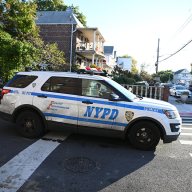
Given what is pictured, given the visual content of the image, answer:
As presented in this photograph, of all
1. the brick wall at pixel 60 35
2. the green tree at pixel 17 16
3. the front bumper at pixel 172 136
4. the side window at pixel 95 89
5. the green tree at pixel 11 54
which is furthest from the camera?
the brick wall at pixel 60 35

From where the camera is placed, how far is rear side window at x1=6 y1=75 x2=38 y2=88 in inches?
278

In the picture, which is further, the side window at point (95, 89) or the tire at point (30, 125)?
the tire at point (30, 125)

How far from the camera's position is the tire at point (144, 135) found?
6332 mm

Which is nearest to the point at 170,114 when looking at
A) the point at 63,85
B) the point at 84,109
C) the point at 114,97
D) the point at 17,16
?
the point at 114,97

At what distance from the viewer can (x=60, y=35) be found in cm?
3089

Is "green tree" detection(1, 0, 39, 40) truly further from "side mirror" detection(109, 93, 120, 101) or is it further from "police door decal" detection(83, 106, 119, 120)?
"side mirror" detection(109, 93, 120, 101)

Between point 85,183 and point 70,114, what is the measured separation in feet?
8.02

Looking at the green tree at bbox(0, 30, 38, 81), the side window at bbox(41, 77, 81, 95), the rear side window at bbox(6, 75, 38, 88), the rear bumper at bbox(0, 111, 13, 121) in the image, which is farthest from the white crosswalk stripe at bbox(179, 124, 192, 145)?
the green tree at bbox(0, 30, 38, 81)

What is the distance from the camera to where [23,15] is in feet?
44.8

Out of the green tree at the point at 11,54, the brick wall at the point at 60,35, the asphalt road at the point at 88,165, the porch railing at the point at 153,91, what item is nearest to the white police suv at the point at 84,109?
the asphalt road at the point at 88,165

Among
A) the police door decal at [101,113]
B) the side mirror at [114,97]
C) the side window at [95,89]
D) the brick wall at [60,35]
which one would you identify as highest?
the brick wall at [60,35]

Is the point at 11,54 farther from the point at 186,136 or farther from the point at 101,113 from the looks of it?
the point at 186,136

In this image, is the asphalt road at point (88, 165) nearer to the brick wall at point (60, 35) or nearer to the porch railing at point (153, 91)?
the porch railing at point (153, 91)

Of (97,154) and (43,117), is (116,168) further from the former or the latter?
(43,117)
